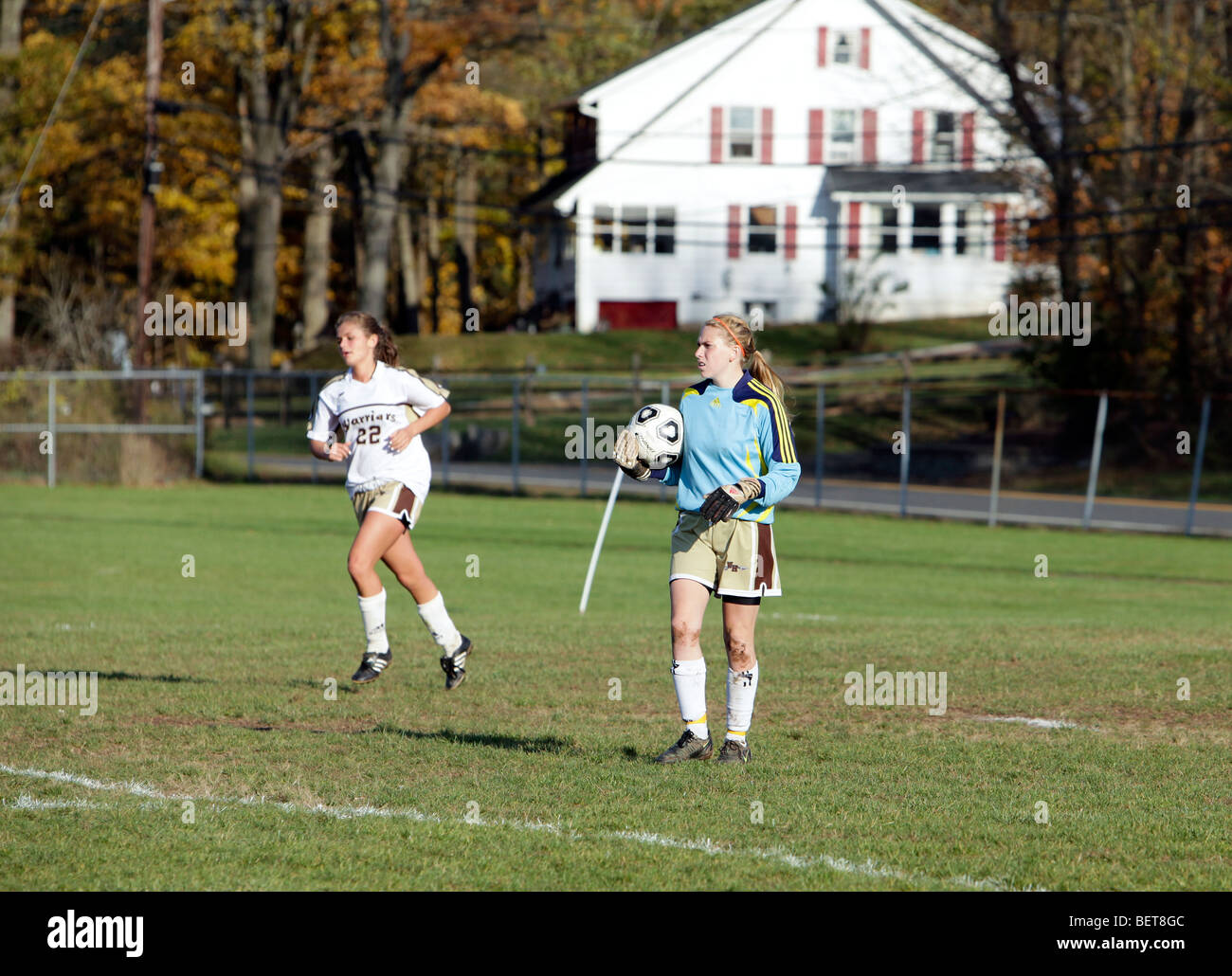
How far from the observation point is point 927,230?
178ft

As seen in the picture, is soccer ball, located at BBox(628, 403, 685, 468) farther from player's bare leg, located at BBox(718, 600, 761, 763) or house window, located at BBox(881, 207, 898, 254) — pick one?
house window, located at BBox(881, 207, 898, 254)

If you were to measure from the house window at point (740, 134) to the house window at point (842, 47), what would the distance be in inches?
142

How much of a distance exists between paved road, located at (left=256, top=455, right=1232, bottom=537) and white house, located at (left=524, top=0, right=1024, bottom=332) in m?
19.3

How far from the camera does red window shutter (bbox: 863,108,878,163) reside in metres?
52.9

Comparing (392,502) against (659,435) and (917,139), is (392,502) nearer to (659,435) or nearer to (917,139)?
(659,435)

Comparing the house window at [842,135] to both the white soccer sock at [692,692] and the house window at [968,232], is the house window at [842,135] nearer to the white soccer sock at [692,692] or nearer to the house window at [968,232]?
the house window at [968,232]

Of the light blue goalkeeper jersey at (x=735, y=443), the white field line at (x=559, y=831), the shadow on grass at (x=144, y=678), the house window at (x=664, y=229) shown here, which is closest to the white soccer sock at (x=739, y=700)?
the light blue goalkeeper jersey at (x=735, y=443)

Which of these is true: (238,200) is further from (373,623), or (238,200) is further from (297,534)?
(373,623)

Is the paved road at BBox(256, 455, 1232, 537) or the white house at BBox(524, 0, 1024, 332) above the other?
the white house at BBox(524, 0, 1024, 332)

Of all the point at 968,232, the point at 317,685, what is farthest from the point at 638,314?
the point at 317,685

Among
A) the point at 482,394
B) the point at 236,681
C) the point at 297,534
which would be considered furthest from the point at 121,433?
the point at 236,681

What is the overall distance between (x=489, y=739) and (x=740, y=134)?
156 feet

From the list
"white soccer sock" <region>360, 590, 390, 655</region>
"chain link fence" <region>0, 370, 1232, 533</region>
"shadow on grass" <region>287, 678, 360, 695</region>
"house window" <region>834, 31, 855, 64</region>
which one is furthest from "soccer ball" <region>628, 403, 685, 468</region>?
"house window" <region>834, 31, 855, 64</region>

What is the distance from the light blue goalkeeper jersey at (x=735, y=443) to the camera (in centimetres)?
702
